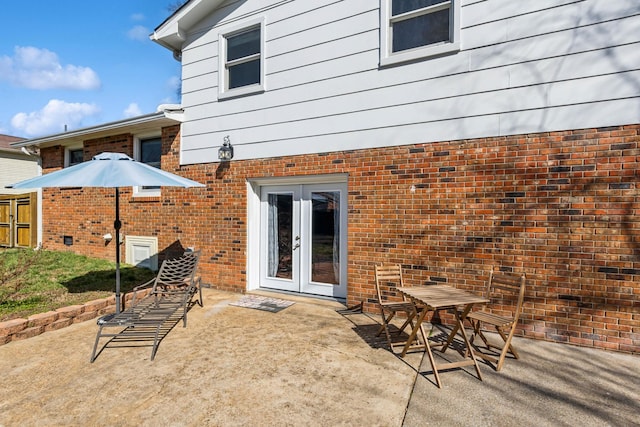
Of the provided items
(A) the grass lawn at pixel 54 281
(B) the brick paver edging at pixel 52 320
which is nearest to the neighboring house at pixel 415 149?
(A) the grass lawn at pixel 54 281

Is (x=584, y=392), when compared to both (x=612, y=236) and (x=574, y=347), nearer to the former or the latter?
(x=574, y=347)

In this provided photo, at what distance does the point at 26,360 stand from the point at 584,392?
5.95 metres

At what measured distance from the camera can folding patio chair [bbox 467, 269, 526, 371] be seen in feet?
12.1

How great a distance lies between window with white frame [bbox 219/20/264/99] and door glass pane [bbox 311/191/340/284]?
2581 millimetres

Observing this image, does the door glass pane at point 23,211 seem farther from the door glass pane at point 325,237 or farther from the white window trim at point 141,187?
the door glass pane at point 325,237

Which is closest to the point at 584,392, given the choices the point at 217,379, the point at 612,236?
the point at 612,236

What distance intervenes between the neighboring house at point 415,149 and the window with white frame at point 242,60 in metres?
0.04

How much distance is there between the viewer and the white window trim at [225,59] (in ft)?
21.8

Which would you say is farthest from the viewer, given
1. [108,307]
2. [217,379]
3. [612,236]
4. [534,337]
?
[108,307]

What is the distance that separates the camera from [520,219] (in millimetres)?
4547

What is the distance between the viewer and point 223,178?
23.2 ft

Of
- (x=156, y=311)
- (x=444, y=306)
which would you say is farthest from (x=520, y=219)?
(x=156, y=311)

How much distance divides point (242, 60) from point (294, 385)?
20.7ft

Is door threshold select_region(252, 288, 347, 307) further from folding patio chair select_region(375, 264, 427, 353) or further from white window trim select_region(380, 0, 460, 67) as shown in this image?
white window trim select_region(380, 0, 460, 67)
